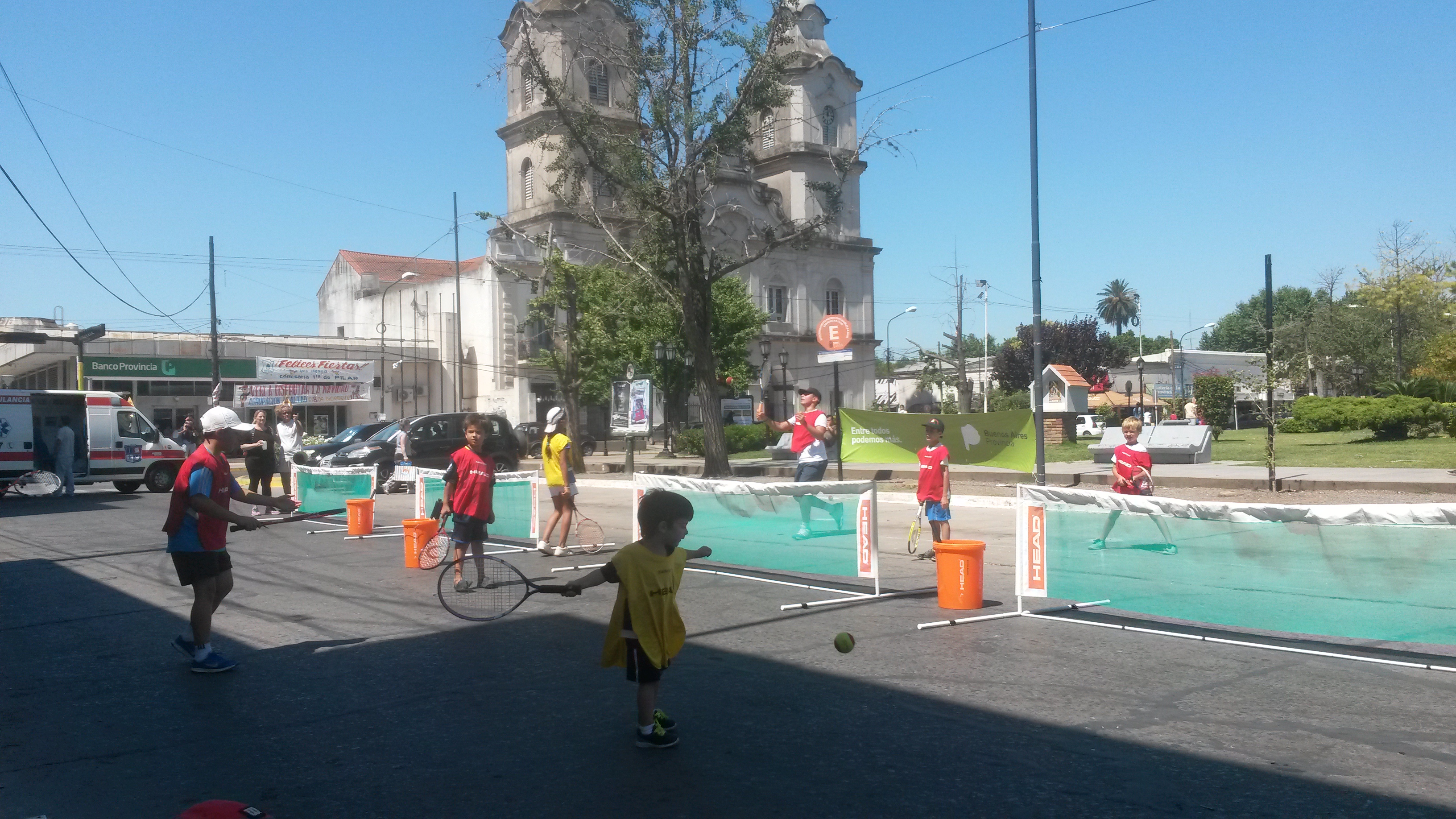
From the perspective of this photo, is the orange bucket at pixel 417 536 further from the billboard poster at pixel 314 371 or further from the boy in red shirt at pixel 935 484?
the billboard poster at pixel 314 371

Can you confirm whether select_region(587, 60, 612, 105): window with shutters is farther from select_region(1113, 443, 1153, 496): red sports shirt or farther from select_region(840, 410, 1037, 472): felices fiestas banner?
select_region(1113, 443, 1153, 496): red sports shirt

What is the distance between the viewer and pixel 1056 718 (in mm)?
6020

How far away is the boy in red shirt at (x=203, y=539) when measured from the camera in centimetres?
726

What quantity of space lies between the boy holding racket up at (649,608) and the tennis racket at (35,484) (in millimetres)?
22889

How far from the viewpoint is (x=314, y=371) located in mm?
51062

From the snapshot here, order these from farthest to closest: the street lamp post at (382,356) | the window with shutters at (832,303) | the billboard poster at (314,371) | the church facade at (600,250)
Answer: the window with shutters at (832,303), the church facade at (600,250), the street lamp post at (382,356), the billboard poster at (314,371)

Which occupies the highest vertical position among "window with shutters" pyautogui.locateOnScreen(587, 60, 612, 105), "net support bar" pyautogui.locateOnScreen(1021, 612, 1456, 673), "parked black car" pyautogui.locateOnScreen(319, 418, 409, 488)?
"window with shutters" pyautogui.locateOnScreen(587, 60, 612, 105)

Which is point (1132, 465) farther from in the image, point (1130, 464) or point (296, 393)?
point (296, 393)

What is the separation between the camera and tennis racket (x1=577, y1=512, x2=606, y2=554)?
1347 cm

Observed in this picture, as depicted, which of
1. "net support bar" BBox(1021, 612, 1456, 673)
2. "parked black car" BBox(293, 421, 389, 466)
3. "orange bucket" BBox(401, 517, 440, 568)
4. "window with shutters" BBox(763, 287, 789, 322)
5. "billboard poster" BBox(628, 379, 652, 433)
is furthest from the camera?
"window with shutters" BBox(763, 287, 789, 322)

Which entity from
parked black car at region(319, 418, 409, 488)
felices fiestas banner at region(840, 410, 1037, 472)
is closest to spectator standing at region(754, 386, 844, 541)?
felices fiestas banner at region(840, 410, 1037, 472)

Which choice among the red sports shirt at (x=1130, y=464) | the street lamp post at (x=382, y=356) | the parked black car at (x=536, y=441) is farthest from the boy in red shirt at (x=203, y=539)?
the street lamp post at (x=382, y=356)

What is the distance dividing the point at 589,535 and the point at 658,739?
8.81 meters

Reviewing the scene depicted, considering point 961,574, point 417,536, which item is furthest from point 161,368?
point 961,574
